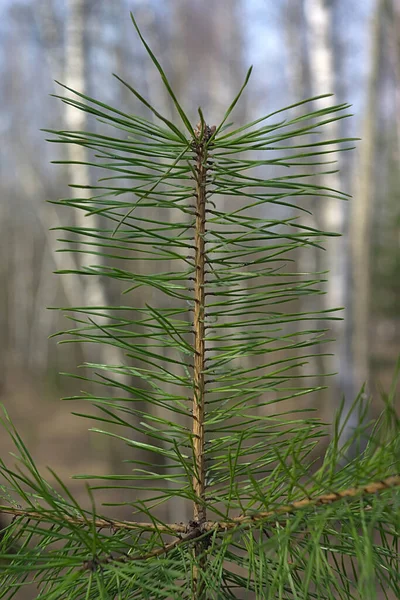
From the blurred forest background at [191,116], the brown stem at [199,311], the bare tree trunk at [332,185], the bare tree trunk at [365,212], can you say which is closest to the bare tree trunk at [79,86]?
the blurred forest background at [191,116]

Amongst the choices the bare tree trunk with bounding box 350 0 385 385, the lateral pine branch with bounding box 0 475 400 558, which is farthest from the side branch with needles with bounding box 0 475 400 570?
the bare tree trunk with bounding box 350 0 385 385

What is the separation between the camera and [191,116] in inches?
383

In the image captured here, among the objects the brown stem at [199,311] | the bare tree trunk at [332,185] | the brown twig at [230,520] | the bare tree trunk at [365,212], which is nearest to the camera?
the brown twig at [230,520]

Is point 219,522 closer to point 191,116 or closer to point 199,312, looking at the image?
point 199,312

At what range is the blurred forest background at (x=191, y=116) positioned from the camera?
6203 millimetres

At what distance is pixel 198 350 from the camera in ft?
1.98

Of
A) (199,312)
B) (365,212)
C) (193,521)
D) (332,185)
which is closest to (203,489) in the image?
(193,521)

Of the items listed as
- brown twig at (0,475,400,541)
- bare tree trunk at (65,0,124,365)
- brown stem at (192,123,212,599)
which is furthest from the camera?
bare tree trunk at (65,0,124,365)

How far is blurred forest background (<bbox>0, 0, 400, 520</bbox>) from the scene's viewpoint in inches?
244

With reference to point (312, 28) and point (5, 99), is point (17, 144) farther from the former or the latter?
point (312, 28)

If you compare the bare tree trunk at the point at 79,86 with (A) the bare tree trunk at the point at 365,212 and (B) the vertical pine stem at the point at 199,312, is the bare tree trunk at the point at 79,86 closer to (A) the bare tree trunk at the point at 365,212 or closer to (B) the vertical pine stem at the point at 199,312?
(A) the bare tree trunk at the point at 365,212

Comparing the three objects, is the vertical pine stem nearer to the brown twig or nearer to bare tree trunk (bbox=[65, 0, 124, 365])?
the brown twig

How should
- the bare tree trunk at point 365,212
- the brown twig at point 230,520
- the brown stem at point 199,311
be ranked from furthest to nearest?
the bare tree trunk at point 365,212, the brown stem at point 199,311, the brown twig at point 230,520

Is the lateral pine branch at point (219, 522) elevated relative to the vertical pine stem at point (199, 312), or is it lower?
lower
